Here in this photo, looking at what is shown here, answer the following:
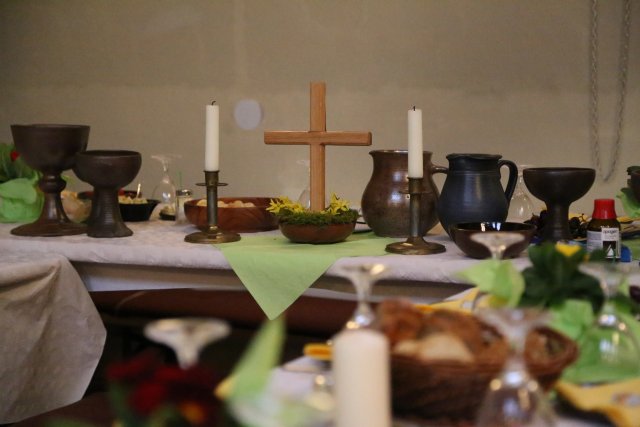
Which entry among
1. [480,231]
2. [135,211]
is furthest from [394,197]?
[135,211]

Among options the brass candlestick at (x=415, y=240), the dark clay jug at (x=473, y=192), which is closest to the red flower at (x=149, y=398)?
the brass candlestick at (x=415, y=240)

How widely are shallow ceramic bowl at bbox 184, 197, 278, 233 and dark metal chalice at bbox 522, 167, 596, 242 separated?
2.34 feet

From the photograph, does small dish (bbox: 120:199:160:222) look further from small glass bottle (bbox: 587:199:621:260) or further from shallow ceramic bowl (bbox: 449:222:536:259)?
small glass bottle (bbox: 587:199:621:260)

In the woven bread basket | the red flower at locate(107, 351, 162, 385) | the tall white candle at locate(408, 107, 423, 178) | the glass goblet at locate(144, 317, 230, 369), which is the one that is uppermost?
the tall white candle at locate(408, 107, 423, 178)

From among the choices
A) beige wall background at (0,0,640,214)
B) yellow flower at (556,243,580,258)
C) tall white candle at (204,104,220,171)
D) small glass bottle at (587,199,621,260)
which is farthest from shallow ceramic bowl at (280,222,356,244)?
beige wall background at (0,0,640,214)

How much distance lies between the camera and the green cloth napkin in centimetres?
180

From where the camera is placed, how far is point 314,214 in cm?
200

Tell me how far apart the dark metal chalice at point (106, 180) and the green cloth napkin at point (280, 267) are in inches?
14.5

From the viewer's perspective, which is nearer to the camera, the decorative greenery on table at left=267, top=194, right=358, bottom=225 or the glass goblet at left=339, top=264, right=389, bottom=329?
the glass goblet at left=339, top=264, right=389, bottom=329

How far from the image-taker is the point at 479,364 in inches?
29.9

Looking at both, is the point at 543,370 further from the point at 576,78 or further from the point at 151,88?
the point at 151,88

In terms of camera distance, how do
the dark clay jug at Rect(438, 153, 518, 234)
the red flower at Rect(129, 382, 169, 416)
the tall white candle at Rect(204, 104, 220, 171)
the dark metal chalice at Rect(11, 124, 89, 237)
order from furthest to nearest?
the dark metal chalice at Rect(11, 124, 89, 237), the tall white candle at Rect(204, 104, 220, 171), the dark clay jug at Rect(438, 153, 518, 234), the red flower at Rect(129, 382, 169, 416)

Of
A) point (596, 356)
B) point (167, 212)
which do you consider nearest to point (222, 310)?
point (167, 212)

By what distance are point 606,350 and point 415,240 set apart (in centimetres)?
100
